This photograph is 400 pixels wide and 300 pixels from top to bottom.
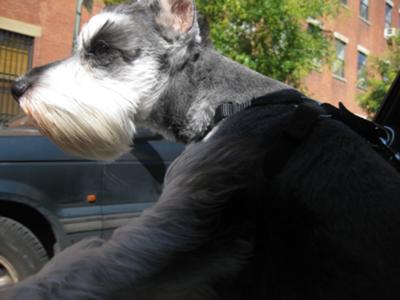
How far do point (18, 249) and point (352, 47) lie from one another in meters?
25.8

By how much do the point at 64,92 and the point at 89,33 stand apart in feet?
1.28

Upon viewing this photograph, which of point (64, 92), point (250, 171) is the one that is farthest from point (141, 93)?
point (250, 171)

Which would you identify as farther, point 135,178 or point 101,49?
point 135,178

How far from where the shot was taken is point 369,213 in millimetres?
1497

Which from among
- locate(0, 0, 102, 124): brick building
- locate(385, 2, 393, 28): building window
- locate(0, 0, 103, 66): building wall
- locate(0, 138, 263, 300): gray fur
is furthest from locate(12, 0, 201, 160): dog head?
locate(385, 2, 393, 28): building window

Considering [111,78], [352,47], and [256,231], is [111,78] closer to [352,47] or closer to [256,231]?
[256,231]

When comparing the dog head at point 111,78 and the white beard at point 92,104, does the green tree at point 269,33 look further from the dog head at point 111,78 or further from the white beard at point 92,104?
the white beard at point 92,104

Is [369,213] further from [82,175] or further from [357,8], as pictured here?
[357,8]

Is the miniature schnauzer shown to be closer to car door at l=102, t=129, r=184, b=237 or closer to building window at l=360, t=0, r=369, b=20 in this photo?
car door at l=102, t=129, r=184, b=237

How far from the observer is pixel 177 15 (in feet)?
9.32

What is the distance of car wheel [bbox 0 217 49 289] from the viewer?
164 inches

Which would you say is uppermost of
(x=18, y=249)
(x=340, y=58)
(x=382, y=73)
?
(x=340, y=58)

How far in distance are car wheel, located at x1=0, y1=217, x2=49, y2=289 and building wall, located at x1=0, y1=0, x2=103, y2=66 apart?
10.4 meters

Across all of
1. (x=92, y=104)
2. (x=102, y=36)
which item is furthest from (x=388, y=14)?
(x=92, y=104)
